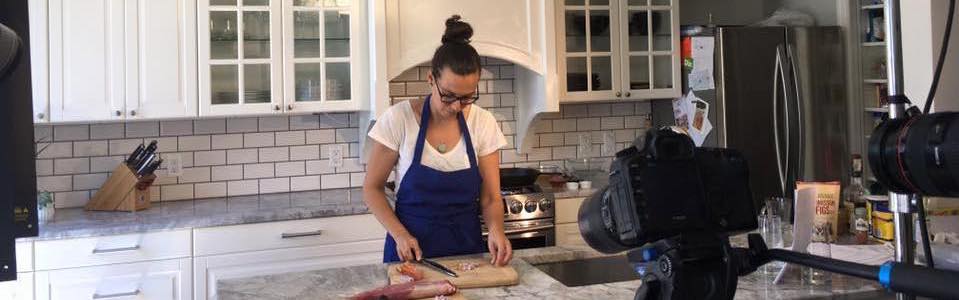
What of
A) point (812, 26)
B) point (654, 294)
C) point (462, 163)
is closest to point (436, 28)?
point (462, 163)

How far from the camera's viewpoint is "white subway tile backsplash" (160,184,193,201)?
11.5ft

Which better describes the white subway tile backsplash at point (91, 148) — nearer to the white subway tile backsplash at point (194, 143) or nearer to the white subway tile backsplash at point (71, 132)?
the white subway tile backsplash at point (71, 132)

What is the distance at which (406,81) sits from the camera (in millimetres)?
3768

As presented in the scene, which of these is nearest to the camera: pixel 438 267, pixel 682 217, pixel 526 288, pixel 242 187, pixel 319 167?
pixel 682 217

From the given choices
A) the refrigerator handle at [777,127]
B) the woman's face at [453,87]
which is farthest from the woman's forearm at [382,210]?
the refrigerator handle at [777,127]

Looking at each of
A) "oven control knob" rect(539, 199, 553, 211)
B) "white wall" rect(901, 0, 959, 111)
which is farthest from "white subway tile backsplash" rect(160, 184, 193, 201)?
"white wall" rect(901, 0, 959, 111)

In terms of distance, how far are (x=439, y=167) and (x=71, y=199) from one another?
6.36 feet

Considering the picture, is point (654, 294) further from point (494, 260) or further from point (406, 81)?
point (406, 81)

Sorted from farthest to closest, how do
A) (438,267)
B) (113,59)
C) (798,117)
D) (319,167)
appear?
(798,117), (319,167), (113,59), (438,267)

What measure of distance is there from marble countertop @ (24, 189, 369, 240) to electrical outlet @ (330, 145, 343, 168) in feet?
0.69

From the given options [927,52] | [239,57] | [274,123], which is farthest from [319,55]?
[927,52]

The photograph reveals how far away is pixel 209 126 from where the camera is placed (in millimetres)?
3525

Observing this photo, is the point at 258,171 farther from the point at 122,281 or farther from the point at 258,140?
the point at 122,281

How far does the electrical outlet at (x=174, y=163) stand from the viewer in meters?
3.49
